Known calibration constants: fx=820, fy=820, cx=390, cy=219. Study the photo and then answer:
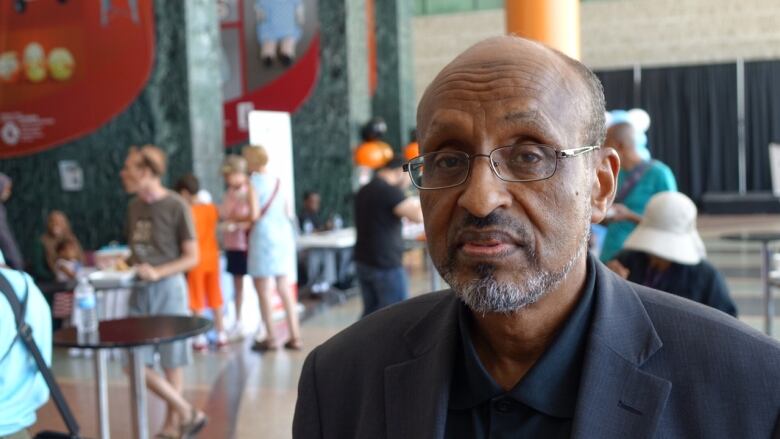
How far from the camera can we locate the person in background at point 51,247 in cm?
691

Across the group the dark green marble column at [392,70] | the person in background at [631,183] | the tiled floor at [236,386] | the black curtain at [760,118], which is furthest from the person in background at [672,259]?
the black curtain at [760,118]

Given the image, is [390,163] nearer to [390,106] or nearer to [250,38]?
[250,38]

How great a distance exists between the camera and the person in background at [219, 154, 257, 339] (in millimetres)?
6267

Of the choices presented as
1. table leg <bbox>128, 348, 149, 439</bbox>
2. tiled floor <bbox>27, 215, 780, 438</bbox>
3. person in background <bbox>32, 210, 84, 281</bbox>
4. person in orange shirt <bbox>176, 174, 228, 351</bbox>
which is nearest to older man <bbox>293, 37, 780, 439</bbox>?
table leg <bbox>128, 348, 149, 439</bbox>

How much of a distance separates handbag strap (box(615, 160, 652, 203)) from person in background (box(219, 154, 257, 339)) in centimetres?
281

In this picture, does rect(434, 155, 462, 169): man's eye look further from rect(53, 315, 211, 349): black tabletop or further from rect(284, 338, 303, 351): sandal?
rect(284, 338, 303, 351): sandal

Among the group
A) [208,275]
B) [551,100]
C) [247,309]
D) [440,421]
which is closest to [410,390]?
[440,421]

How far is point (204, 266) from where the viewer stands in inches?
251

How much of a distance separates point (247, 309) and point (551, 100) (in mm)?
6479

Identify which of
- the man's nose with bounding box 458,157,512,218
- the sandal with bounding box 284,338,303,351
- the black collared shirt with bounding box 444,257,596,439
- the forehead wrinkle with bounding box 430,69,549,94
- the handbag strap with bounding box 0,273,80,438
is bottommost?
the sandal with bounding box 284,338,303,351

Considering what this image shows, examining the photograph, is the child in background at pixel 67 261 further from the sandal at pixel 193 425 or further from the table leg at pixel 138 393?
the table leg at pixel 138 393

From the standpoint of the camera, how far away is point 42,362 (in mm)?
2594

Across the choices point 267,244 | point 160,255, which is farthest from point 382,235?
point 160,255

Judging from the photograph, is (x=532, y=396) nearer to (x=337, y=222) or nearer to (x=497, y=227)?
(x=497, y=227)
